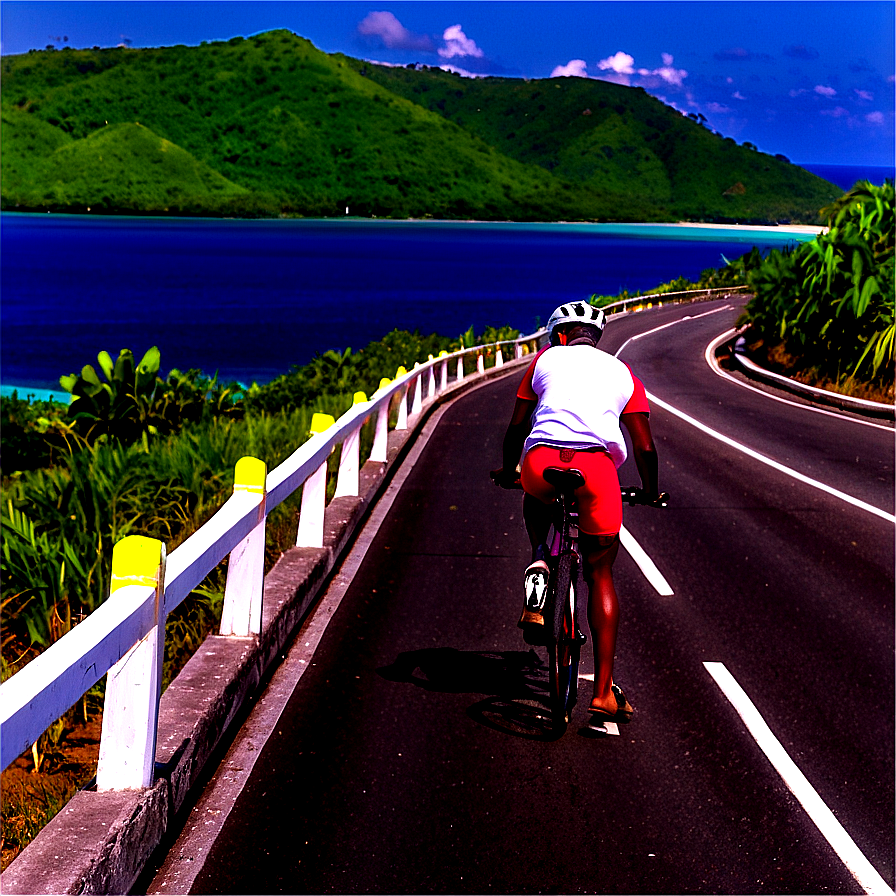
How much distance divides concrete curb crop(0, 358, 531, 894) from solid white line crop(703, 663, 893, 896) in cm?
277

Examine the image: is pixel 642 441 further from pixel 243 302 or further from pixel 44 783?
pixel 243 302

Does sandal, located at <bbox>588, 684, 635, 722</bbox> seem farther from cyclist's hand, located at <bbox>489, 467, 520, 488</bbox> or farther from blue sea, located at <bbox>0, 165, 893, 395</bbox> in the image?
blue sea, located at <bbox>0, 165, 893, 395</bbox>

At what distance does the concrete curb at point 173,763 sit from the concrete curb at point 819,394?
17.5 meters

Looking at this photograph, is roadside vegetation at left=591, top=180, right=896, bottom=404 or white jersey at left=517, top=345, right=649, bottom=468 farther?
roadside vegetation at left=591, top=180, right=896, bottom=404

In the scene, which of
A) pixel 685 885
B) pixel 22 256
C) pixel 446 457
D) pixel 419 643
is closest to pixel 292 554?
pixel 419 643

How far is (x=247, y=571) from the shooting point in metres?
5.72

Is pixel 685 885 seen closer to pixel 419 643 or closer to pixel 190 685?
pixel 190 685

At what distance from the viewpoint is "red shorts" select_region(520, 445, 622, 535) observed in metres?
5.24

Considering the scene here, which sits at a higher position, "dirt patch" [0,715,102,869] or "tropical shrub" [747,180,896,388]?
"tropical shrub" [747,180,896,388]

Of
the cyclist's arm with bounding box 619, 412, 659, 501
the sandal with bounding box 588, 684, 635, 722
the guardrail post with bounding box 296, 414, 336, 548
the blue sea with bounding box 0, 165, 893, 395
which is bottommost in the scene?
the blue sea with bounding box 0, 165, 893, 395

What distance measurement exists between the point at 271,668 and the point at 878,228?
27.1 metres

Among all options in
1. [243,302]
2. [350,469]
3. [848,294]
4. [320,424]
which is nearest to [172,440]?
[350,469]

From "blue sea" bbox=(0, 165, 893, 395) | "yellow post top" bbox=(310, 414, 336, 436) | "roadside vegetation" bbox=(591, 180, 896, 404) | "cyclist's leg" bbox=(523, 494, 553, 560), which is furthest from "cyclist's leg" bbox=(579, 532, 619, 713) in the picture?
"blue sea" bbox=(0, 165, 893, 395)

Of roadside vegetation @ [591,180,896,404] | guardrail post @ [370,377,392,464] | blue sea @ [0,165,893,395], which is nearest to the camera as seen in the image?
guardrail post @ [370,377,392,464]
